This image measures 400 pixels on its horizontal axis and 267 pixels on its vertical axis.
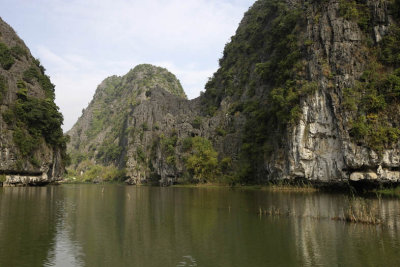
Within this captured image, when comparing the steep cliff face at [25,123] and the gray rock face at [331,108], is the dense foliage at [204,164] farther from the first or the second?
the steep cliff face at [25,123]

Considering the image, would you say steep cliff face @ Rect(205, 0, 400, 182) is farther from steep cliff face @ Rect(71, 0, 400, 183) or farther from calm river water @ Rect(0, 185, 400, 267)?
calm river water @ Rect(0, 185, 400, 267)

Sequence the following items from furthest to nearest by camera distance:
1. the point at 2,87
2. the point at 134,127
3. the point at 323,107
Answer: the point at 134,127 → the point at 2,87 → the point at 323,107

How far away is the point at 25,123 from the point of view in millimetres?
59531

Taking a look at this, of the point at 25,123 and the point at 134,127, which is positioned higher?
the point at 134,127

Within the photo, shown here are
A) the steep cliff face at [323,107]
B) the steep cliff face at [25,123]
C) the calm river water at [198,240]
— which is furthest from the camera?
the steep cliff face at [25,123]

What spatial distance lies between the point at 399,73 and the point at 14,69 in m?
66.8

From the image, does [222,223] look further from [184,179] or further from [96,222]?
[184,179]

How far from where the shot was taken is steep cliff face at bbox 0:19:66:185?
55281 millimetres

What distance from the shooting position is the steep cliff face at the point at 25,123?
181 feet

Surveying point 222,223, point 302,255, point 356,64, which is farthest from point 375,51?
point 302,255

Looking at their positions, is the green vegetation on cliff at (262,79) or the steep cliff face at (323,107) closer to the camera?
the steep cliff face at (323,107)

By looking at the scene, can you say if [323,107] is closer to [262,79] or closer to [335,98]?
[335,98]

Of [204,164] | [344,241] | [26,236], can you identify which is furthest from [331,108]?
[26,236]

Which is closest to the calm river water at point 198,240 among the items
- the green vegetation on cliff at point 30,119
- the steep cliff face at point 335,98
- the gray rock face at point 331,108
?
the steep cliff face at point 335,98
